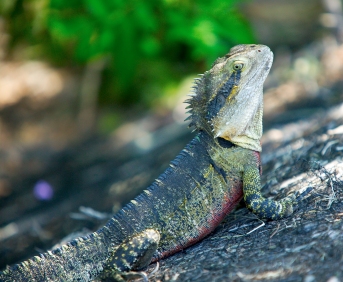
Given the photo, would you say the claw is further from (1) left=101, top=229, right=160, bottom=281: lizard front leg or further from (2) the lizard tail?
(2) the lizard tail

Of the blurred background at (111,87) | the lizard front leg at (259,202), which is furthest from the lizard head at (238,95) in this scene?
the blurred background at (111,87)

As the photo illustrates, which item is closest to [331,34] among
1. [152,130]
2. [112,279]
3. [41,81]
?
[152,130]

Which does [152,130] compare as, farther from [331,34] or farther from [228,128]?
[228,128]

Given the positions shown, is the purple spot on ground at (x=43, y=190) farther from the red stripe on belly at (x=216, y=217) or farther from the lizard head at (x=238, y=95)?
the lizard head at (x=238, y=95)

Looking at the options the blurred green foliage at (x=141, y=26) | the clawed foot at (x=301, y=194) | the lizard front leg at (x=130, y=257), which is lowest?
the clawed foot at (x=301, y=194)

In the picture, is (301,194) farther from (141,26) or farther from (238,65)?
(141,26)

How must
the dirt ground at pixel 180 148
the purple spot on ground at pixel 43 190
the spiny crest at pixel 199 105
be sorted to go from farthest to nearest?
the purple spot on ground at pixel 43 190
the spiny crest at pixel 199 105
the dirt ground at pixel 180 148

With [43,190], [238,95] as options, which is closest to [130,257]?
[238,95]
